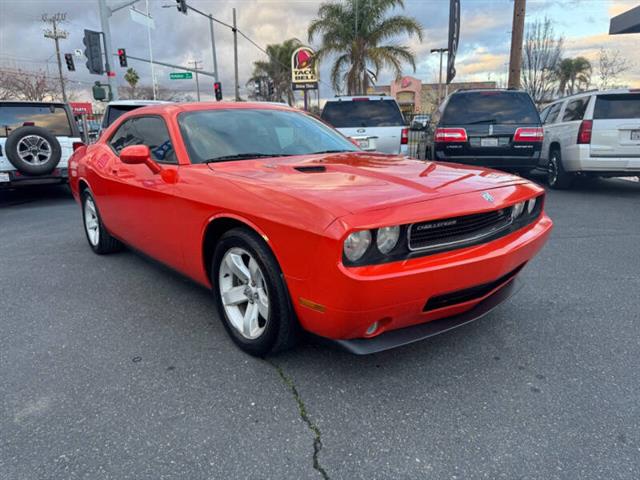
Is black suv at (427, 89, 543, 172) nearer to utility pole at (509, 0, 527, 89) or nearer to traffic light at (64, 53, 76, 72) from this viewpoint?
utility pole at (509, 0, 527, 89)

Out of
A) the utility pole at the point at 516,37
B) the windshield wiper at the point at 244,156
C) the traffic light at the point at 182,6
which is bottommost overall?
the windshield wiper at the point at 244,156

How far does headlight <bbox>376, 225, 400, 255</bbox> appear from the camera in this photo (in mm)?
2104

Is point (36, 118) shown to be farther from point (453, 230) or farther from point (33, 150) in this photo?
point (453, 230)

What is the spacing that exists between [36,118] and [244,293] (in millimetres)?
7702

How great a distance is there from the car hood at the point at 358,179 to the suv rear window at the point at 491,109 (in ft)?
17.1

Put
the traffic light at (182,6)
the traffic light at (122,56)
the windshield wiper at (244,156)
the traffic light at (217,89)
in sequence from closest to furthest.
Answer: the windshield wiper at (244,156) → the traffic light at (182,6) → the traffic light at (122,56) → the traffic light at (217,89)

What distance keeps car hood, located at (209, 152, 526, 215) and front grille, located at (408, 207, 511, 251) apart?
0.14m

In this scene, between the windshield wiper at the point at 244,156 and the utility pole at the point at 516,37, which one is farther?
the utility pole at the point at 516,37

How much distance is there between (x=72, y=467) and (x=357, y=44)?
2076 centimetres

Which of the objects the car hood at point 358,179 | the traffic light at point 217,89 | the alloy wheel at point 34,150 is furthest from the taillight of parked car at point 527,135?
the traffic light at point 217,89

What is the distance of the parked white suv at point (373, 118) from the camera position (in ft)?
28.5

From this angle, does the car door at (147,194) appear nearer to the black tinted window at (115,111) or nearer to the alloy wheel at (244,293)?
the alloy wheel at (244,293)

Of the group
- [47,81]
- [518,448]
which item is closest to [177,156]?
[518,448]

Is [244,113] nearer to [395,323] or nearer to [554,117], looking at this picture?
[395,323]
